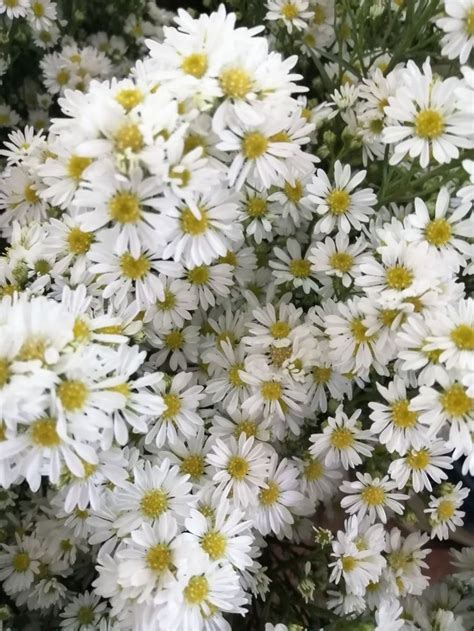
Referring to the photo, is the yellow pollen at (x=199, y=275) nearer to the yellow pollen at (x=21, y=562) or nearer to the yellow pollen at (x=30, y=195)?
the yellow pollen at (x=30, y=195)

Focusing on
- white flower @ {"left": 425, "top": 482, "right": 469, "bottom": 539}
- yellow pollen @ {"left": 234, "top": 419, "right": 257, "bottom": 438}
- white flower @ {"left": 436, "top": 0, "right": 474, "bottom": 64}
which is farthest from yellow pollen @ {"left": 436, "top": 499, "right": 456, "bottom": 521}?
white flower @ {"left": 436, "top": 0, "right": 474, "bottom": 64}

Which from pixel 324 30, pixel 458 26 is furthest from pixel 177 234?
pixel 324 30

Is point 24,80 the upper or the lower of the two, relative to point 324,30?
lower

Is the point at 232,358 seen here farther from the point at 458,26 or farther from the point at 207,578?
the point at 458,26

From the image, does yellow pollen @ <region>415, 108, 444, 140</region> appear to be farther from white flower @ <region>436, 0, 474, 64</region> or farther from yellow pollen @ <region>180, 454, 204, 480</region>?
yellow pollen @ <region>180, 454, 204, 480</region>

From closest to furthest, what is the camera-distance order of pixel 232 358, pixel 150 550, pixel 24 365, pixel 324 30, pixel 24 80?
pixel 24 365 → pixel 150 550 → pixel 232 358 → pixel 324 30 → pixel 24 80

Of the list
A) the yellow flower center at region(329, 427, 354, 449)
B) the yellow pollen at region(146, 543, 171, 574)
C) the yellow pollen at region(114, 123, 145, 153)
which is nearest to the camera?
the yellow pollen at region(114, 123, 145, 153)

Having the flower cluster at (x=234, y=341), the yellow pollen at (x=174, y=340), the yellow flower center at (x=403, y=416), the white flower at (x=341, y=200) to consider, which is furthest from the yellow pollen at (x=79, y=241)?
the yellow flower center at (x=403, y=416)

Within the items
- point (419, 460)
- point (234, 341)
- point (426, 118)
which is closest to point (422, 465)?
point (419, 460)
